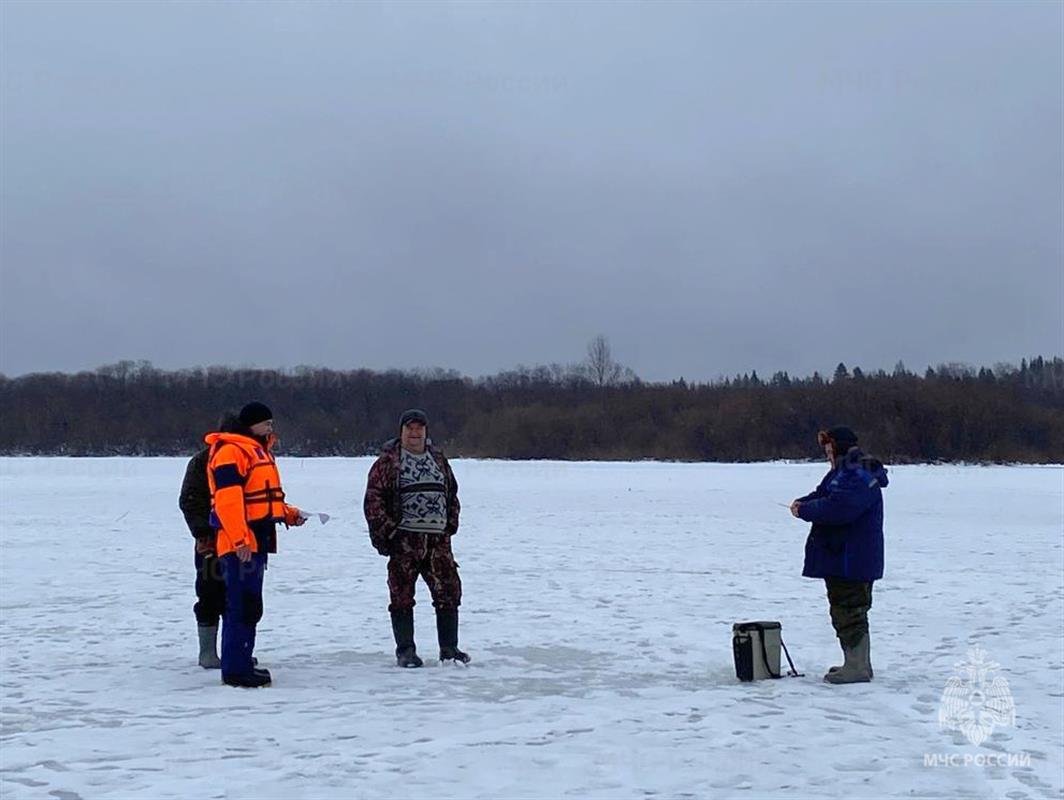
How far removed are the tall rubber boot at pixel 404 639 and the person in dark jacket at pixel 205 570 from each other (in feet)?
3.91

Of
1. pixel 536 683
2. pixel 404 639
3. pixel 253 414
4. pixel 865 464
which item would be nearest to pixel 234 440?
pixel 253 414

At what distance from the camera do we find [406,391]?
447 ft

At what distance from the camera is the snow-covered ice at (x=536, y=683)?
5.18 metres

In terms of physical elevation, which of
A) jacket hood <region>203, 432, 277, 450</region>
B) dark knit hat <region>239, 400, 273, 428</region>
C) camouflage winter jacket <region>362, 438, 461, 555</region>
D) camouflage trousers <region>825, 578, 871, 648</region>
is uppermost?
dark knit hat <region>239, 400, 273, 428</region>

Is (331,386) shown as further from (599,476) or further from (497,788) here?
(497,788)

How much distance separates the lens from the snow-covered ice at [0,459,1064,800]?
204 inches

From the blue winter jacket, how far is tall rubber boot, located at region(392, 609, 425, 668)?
2.73 m

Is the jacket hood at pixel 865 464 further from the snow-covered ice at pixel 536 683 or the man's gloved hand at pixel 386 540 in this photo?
the man's gloved hand at pixel 386 540

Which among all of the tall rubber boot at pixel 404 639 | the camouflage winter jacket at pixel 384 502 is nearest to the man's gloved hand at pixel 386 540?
the camouflage winter jacket at pixel 384 502

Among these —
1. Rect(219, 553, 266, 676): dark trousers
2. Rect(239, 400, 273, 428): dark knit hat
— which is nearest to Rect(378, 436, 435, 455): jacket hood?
Rect(239, 400, 273, 428): dark knit hat

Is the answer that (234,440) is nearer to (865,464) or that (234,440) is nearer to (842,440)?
(842,440)

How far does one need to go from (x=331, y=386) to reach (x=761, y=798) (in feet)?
438

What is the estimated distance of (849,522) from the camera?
7.14 metres

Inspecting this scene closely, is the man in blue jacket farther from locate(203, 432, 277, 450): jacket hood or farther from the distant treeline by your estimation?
the distant treeline
